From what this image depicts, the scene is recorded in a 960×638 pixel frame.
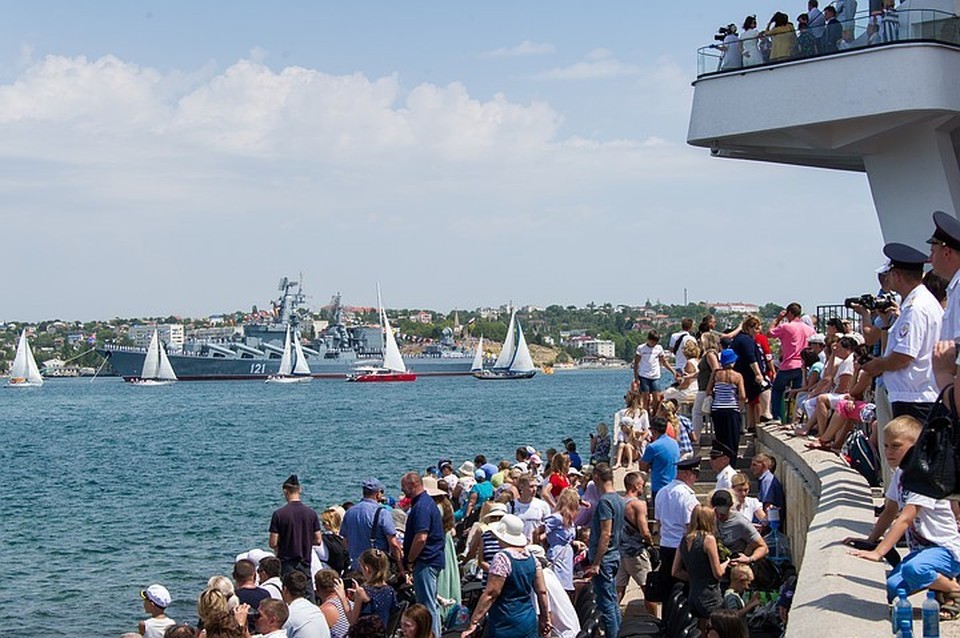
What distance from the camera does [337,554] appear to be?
11.7m

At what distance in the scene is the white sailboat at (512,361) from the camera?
533ft

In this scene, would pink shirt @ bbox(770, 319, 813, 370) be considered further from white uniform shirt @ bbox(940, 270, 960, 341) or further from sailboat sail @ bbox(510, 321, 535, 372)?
sailboat sail @ bbox(510, 321, 535, 372)

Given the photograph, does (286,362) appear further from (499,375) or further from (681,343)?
(681,343)

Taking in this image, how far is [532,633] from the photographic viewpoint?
27.9 ft

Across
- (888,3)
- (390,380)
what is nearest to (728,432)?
(888,3)

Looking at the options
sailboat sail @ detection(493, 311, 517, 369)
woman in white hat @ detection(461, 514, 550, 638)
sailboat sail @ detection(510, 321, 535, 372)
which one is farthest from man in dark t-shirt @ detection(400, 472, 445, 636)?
sailboat sail @ detection(510, 321, 535, 372)

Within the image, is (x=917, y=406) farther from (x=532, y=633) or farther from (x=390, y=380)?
(x=390, y=380)

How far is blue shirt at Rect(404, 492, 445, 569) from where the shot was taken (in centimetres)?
997

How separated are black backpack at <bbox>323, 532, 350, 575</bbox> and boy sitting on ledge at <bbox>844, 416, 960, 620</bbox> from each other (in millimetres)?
6330

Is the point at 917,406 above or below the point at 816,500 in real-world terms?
above

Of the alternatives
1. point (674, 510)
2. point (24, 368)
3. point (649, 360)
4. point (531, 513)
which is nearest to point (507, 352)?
point (24, 368)

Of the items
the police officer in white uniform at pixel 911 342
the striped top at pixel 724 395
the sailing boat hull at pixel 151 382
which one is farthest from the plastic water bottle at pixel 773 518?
the sailing boat hull at pixel 151 382

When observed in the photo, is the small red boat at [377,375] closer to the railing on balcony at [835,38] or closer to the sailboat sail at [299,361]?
the sailboat sail at [299,361]

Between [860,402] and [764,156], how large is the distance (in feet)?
34.3
